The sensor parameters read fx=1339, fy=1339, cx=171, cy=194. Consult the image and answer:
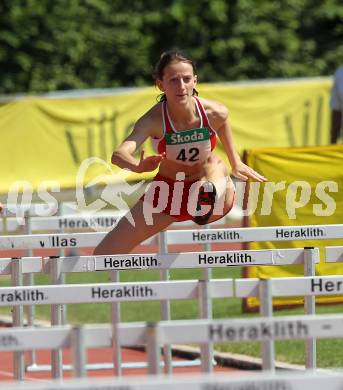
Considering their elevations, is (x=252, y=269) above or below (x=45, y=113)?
below

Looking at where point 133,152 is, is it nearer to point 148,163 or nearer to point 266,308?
point 148,163

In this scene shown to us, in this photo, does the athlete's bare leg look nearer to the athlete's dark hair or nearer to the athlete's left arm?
the athlete's left arm

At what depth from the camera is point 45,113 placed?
20547 mm

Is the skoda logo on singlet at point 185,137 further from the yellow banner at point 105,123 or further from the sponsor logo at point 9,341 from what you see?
the yellow banner at point 105,123

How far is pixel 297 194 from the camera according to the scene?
12000 mm

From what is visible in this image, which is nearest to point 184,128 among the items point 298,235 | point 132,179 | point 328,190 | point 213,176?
point 213,176

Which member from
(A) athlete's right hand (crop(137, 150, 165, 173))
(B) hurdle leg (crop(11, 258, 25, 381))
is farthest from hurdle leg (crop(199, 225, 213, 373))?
(B) hurdle leg (crop(11, 258, 25, 381))

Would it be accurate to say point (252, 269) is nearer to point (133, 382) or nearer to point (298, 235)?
point (298, 235)

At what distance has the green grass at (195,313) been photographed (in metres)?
10.1

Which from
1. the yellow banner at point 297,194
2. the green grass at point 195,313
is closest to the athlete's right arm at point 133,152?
the green grass at point 195,313

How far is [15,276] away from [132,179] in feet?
38.4

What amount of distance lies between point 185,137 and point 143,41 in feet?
64.9

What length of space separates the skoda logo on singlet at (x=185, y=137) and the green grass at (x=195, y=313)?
2.04 meters

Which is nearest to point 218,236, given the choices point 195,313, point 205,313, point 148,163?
point 148,163
